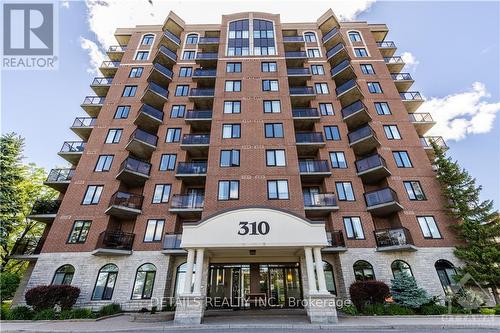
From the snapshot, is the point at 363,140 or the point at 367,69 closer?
the point at 363,140

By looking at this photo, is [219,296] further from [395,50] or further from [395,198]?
[395,50]

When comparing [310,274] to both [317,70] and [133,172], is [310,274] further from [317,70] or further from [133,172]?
[317,70]

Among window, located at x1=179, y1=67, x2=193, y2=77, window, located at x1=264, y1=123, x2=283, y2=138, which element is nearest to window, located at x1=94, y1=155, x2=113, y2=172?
window, located at x1=179, y1=67, x2=193, y2=77

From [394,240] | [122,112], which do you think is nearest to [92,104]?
[122,112]

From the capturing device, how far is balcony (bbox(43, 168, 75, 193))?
59.3 ft

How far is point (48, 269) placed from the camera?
49.4ft

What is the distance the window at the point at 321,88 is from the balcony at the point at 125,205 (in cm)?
1883

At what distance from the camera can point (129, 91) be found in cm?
2244

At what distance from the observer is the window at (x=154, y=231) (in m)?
16.6

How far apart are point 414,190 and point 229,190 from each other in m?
13.9

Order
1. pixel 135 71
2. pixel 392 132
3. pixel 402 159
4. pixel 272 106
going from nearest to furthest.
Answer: pixel 402 159 → pixel 392 132 → pixel 272 106 → pixel 135 71

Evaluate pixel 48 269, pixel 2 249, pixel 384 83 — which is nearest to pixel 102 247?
pixel 48 269

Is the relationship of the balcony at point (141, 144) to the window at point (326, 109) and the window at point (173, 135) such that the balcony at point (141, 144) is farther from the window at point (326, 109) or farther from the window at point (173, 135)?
the window at point (326, 109)

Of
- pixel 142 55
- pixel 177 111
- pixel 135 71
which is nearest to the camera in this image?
pixel 177 111
